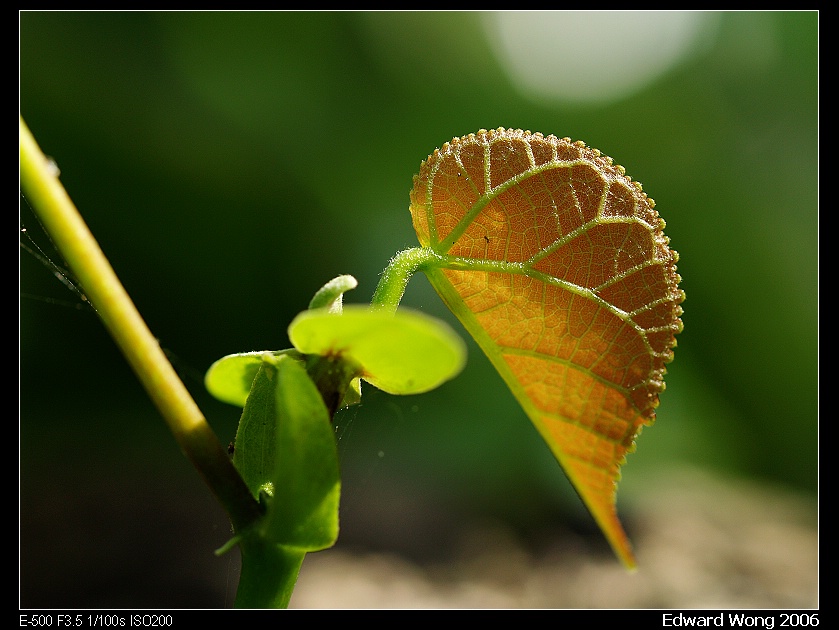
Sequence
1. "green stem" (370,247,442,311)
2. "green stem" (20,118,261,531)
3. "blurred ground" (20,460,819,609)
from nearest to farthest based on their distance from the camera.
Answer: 1. "green stem" (20,118,261,531)
2. "green stem" (370,247,442,311)
3. "blurred ground" (20,460,819,609)

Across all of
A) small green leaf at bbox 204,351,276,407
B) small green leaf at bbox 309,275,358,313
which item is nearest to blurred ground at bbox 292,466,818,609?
small green leaf at bbox 204,351,276,407

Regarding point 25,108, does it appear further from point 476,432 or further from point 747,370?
point 747,370

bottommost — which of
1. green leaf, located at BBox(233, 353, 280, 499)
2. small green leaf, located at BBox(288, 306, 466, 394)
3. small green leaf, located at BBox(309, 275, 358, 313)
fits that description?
green leaf, located at BBox(233, 353, 280, 499)

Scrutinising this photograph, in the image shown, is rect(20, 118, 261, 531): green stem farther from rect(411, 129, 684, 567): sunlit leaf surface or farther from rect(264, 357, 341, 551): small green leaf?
rect(411, 129, 684, 567): sunlit leaf surface

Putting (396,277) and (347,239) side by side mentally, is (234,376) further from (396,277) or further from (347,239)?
(347,239)

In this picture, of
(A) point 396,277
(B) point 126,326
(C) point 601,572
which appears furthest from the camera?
(C) point 601,572

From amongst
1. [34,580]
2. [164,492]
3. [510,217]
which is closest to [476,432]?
[164,492]

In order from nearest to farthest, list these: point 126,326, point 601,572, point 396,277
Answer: point 126,326
point 396,277
point 601,572

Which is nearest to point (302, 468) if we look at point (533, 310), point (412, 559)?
point (533, 310)
